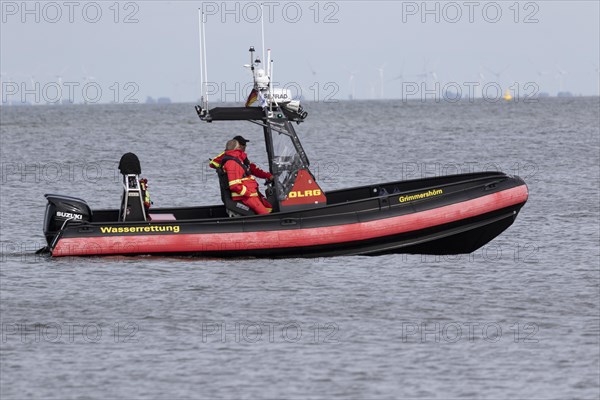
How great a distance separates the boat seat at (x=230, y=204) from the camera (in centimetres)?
1530

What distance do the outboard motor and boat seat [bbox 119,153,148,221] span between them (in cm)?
53

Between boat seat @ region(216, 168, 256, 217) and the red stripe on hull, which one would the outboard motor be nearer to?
the red stripe on hull

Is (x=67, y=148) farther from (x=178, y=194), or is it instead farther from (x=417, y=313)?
(x=417, y=313)

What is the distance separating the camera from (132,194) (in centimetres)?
1530

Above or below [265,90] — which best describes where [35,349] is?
below

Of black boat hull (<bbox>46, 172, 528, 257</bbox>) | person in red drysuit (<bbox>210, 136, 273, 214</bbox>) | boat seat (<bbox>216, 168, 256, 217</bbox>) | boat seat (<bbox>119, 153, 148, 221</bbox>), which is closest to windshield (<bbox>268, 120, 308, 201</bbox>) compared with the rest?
person in red drysuit (<bbox>210, 136, 273, 214</bbox>)

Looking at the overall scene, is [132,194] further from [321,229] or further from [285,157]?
[321,229]

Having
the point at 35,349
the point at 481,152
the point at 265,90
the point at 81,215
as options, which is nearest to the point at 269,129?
the point at 265,90

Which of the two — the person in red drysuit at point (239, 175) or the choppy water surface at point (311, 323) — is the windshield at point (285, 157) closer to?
the person in red drysuit at point (239, 175)

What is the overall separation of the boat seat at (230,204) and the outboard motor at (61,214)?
176cm

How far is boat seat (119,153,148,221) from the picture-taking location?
15.2 meters

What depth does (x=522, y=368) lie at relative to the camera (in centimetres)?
1022

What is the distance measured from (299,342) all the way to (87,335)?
205cm

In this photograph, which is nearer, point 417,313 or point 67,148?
point 417,313
